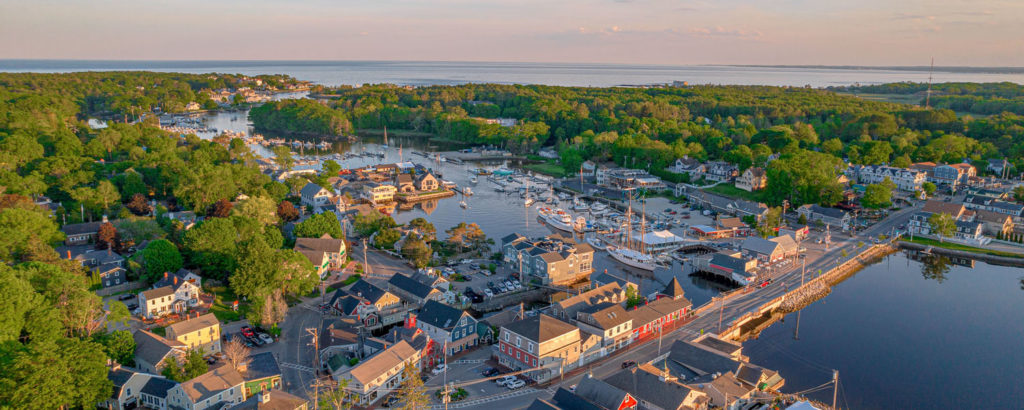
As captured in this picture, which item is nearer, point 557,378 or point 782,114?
point 557,378

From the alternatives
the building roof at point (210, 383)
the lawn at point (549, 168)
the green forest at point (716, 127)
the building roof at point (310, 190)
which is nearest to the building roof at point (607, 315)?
the building roof at point (210, 383)

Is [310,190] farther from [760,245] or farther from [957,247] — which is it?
[957,247]

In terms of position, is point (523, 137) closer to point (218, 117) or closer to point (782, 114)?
point (782, 114)

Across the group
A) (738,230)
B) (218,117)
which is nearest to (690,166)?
(738,230)

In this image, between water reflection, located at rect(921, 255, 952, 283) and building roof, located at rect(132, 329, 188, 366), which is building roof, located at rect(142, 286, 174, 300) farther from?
water reflection, located at rect(921, 255, 952, 283)

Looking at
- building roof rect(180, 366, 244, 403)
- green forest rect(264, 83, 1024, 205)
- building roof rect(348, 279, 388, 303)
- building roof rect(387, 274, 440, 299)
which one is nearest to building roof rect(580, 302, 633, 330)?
building roof rect(387, 274, 440, 299)
